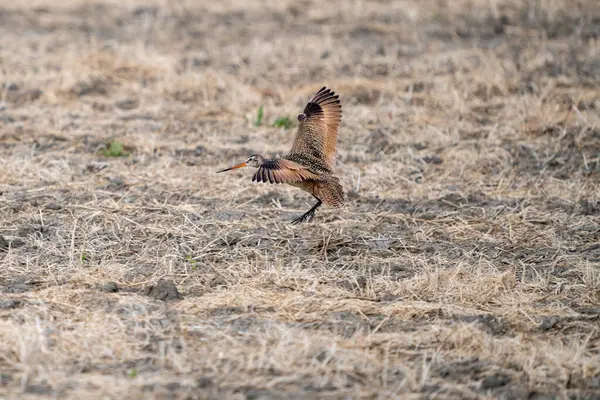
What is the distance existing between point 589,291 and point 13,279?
130 inches

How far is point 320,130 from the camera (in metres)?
6.25

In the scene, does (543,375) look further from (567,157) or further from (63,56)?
(63,56)

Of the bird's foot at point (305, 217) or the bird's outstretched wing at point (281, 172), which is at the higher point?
the bird's outstretched wing at point (281, 172)

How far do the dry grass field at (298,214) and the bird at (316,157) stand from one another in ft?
0.96

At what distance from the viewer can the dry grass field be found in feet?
13.5

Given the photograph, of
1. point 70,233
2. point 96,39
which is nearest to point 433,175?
point 70,233

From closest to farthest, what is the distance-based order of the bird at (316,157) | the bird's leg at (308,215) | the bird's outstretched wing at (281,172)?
the bird's outstretched wing at (281,172), the bird at (316,157), the bird's leg at (308,215)

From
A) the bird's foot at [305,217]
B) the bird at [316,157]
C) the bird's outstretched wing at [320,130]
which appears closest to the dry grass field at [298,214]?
the bird's foot at [305,217]

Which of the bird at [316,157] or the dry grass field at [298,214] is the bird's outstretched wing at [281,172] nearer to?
the bird at [316,157]

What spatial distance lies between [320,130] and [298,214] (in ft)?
2.18

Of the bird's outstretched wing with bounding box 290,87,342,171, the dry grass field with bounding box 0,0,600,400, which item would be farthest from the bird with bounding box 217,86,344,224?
the dry grass field with bounding box 0,0,600,400

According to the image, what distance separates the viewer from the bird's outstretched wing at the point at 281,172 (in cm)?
526

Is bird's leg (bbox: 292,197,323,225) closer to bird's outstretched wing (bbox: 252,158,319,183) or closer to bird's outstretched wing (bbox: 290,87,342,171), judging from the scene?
bird's outstretched wing (bbox: 290,87,342,171)

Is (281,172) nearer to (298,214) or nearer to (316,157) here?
(316,157)
